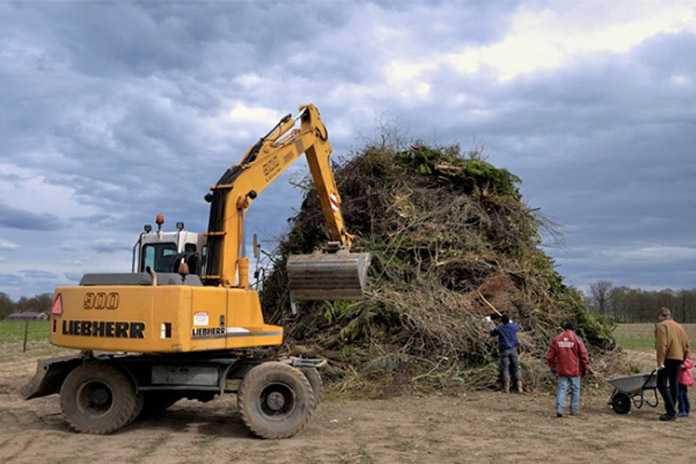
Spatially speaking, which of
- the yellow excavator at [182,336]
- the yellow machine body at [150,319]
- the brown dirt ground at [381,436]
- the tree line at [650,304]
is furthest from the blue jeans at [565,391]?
the tree line at [650,304]

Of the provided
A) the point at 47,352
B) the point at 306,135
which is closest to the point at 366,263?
the point at 306,135

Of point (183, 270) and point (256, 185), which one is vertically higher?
point (256, 185)

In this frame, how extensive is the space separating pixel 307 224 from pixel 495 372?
613 cm

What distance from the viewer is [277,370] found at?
28.0ft

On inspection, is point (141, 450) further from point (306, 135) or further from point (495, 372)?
point (495, 372)

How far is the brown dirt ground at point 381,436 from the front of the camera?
7.38 metres

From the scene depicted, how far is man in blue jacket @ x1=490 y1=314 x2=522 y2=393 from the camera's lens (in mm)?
12102

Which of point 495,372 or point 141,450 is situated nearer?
point 141,450

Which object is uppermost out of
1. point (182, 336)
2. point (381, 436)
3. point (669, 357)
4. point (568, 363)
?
point (182, 336)

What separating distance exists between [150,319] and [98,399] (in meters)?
1.84

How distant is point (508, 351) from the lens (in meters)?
12.1

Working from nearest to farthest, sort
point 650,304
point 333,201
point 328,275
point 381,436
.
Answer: point 381,436 < point 328,275 < point 333,201 < point 650,304

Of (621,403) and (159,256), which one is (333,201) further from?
(621,403)

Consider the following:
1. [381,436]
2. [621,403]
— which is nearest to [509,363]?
[621,403]
